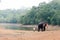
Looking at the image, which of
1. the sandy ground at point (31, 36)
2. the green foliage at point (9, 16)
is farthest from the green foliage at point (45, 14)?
the sandy ground at point (31, 36)

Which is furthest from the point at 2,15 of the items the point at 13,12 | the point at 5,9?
the point at 13,12

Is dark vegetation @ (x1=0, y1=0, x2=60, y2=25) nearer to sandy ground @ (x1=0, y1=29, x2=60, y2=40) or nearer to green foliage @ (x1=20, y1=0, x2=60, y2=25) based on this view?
green foliage @ (x1=20, y1=0, x2=60, y2=25)

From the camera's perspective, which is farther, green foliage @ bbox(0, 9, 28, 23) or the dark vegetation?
green foliage @ bbox(0, 9, 28, 23)

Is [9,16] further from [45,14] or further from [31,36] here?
[31,36]

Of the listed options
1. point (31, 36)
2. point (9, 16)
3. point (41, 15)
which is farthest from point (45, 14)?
point (31, 36)

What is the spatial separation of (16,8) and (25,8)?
1493mm

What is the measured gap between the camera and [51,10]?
2102 centimetres

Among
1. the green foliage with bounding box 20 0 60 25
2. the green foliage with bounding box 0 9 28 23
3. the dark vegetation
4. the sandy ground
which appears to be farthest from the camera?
the green foliage with bounding box 0 9 28 23

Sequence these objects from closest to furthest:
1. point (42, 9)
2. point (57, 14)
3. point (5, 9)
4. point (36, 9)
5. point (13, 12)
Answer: point (57, 14)
point (42, 9)
point (36, 9)
point (5, 9)
point (13, 12)

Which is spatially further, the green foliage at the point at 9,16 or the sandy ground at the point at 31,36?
the green foliage at the point at 9,16

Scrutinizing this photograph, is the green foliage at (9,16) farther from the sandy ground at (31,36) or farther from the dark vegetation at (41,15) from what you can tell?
the sandy ground at (31,36)

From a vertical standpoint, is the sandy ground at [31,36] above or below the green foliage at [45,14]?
below

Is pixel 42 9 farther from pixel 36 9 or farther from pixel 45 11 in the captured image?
pixel 36 9

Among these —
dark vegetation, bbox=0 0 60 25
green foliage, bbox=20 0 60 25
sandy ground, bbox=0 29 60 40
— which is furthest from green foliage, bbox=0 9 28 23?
sandy ground, bbox=0 29 60 40
